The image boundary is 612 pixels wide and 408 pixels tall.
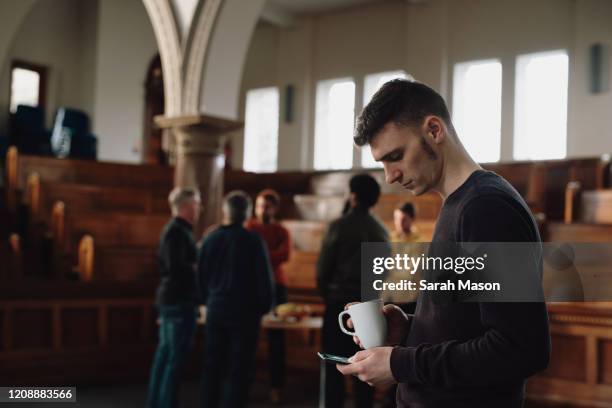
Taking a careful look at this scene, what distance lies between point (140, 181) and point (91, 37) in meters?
4.12

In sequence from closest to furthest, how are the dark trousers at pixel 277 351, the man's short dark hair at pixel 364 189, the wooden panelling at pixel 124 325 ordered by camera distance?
the man's short dark hair at pixel 364 189 → the dark trousers at pixel 277 351 → the wooden panelling at pixel 124 325

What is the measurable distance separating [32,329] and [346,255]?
292 centimetres

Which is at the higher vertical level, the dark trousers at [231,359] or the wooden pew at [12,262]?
the wooden pew at [12,262]

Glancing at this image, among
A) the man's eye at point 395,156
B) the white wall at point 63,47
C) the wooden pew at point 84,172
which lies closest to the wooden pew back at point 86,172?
the wooden pew at point 84,172

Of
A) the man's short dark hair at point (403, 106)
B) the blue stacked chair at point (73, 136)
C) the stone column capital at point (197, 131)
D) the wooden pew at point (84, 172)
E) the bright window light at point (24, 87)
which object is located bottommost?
the man's short dark hair at point (403, 106)

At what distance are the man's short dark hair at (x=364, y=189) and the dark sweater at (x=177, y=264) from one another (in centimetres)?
101

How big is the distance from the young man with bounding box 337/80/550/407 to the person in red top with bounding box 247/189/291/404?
4.00 meters

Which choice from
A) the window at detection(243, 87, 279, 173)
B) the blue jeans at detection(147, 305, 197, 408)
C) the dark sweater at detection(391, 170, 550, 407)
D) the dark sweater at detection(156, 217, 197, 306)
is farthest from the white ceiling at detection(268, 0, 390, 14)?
the dark sweater at detection(391, 170, 550, 407)

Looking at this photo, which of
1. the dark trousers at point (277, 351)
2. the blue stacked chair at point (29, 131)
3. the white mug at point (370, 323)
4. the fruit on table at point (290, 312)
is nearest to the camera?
the white mug at point (370, 323)

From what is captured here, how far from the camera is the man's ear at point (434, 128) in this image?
1.42m

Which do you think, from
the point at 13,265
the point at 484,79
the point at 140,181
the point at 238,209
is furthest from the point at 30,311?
the point at 484,79

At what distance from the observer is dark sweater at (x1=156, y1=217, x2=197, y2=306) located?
14.5 ft

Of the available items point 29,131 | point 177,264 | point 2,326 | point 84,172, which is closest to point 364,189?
point 177,264

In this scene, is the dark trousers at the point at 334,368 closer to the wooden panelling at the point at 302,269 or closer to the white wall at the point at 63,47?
the wooden panelling at the point at 302,269
